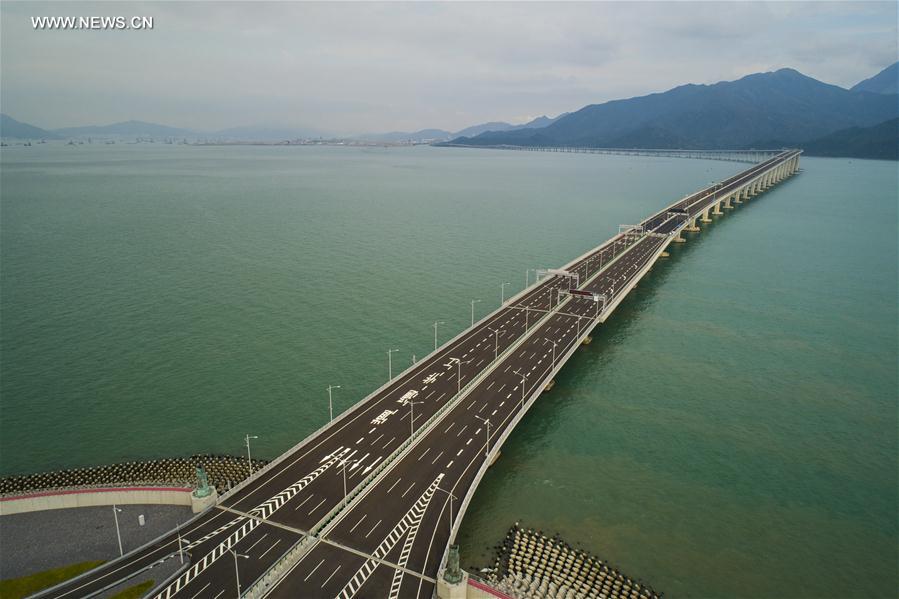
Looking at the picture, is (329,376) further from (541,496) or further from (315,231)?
(315,231)

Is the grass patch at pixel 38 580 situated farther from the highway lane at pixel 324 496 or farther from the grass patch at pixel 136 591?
the highway lane at pixel 324 496

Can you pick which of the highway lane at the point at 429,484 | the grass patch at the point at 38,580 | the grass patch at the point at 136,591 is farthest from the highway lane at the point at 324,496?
the grass patch at the point at 38,580

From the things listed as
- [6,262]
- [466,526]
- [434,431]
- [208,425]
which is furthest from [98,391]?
[6,262]

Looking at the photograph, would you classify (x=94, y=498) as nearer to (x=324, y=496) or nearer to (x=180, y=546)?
(x=180, y=546)

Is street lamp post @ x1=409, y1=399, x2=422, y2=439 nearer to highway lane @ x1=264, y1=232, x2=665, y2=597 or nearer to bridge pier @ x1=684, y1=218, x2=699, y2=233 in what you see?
highway lane @ x1=264, y1=232, x2=665, y2=597

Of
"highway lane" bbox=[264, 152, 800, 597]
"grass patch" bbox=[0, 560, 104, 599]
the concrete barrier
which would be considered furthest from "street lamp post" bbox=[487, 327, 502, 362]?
"grass patch" bbox=[0, 560, 104, 599]

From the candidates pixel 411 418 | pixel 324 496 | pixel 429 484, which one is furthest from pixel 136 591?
pixel 411 418
